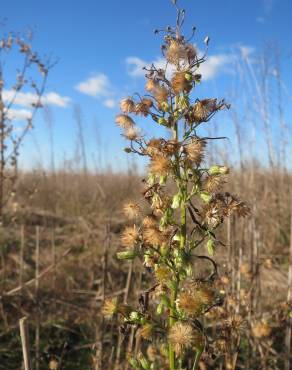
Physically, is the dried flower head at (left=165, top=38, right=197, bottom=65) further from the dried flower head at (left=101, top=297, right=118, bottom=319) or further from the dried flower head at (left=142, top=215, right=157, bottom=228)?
the dried flower head at (left=101, top=297, right=118, bottom=319)

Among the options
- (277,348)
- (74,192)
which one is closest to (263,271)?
(277,348)

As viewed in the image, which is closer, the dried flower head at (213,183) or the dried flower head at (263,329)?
the dried flower head at (213,183)

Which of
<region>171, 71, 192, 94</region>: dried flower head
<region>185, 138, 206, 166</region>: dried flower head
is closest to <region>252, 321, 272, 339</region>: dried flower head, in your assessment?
<region>185, 138, 206, 166</region>: dried flower head

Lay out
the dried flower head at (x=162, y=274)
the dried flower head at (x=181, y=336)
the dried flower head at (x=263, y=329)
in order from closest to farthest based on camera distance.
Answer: the dried flower head at (x=181, y=336) → the dried flower head at (x=162, y=274) → the dried flower head at (x=263, y=329)

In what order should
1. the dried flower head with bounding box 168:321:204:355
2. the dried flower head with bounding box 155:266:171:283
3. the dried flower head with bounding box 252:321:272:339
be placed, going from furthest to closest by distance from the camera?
the dried flower head with bounding box 252:321:272:339, the dried flower head with bounding box 155:266:171:283, the dried flower head with bounding box 168:321:204:355

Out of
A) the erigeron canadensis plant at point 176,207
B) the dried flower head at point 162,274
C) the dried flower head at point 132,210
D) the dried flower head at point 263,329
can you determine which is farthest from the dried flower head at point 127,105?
the dried flower head at point 263,329

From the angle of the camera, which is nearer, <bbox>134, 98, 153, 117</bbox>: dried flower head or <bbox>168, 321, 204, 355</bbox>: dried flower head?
<bbox>168, 321, 204, 355</bbox>: dried flower head

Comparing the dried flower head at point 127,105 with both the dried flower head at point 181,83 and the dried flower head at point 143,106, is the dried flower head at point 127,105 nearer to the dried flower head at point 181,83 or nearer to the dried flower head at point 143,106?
the dried flower head at point 143,106
